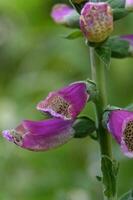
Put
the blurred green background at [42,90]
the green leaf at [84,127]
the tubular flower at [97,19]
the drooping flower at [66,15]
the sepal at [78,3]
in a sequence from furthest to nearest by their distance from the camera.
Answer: the blurred green background at [42,90] → the drooping flower at [66,15] → the green leaf at [84,127] → the sepal at [78,3] → the tubular flower at [97,19]

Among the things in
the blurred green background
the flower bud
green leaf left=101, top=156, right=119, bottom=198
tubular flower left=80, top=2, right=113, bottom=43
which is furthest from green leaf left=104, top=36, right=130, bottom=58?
the blurred green background

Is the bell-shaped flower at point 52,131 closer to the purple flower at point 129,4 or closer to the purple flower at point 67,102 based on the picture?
the purple flower at point 67,102

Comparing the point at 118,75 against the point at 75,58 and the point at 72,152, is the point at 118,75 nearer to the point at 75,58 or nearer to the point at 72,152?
the point at 75,58

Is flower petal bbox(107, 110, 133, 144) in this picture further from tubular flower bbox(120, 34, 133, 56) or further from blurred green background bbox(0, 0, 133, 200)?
blurred green background bbox(0, 0, 133, 200)

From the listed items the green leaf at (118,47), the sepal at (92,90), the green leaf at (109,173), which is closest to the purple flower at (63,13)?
the green leaf at (118,47)

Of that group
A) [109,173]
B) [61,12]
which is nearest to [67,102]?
[109,173]

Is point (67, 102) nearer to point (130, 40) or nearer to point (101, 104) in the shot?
point (101, 104)
